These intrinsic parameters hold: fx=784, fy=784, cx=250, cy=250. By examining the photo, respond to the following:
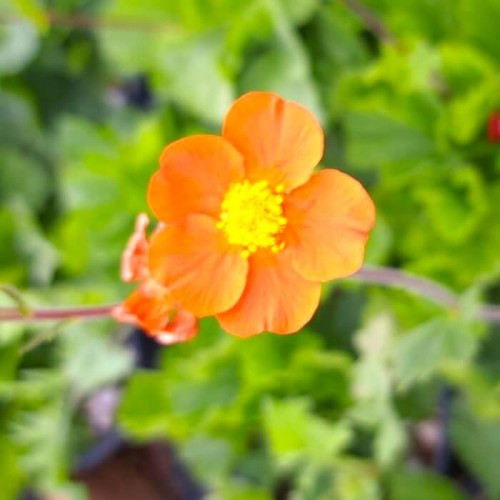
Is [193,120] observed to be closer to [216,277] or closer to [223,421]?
[223,421]

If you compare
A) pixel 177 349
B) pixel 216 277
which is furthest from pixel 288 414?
pixel 216 277

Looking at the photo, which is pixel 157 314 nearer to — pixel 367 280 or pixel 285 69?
pixel 367 280

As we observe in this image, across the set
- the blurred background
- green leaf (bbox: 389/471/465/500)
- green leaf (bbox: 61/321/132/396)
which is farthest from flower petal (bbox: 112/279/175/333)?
green leaf (bbox: 389/471/465/500)

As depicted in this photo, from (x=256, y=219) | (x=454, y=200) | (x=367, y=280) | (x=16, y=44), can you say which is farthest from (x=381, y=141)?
(x=16, y=44)

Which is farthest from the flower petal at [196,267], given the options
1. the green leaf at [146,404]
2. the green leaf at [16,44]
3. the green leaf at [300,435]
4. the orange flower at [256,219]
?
the green leaf at [16,44]

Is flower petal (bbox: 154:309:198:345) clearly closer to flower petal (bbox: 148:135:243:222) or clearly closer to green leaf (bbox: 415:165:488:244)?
flower petal (bbox: 148:135:243:222)

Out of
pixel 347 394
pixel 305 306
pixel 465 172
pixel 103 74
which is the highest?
pixel 305 306
